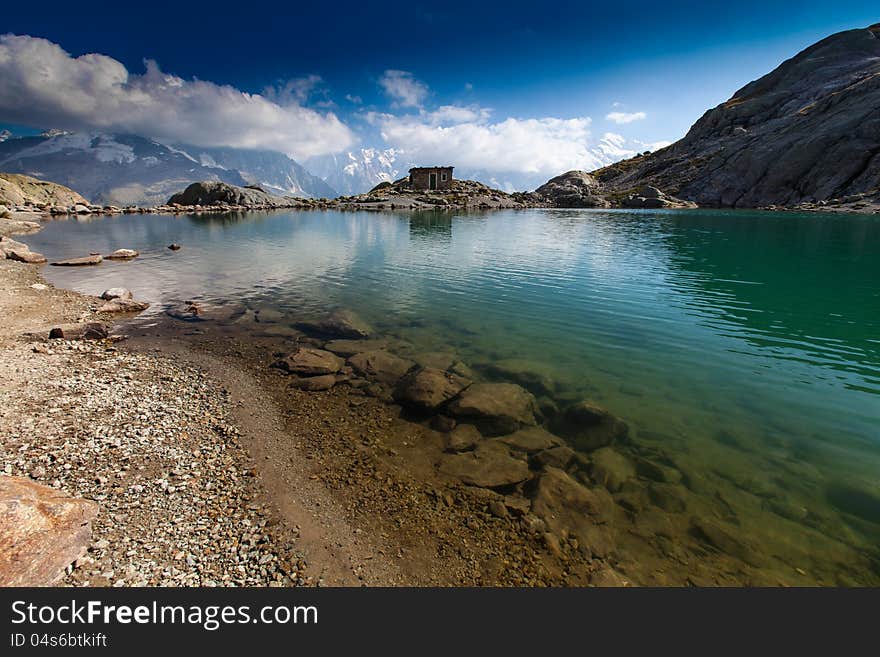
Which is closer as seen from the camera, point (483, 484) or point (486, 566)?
Result: point (486, 566)

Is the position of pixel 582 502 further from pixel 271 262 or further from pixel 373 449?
pixel 271 262

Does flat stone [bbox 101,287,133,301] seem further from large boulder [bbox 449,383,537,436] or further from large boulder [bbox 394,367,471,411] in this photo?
large boulder [bbox 449,383,537,436]

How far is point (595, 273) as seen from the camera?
38.6 meters

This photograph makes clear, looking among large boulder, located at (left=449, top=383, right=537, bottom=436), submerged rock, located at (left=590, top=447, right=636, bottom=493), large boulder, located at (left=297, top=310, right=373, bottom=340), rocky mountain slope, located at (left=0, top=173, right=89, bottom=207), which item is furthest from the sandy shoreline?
rocky mountain slope, located at (left=0, top=173, right=89, bottom=207)

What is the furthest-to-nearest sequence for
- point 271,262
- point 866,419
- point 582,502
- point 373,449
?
point 271,262 → point 866,419 → point 373,449 → point 582,502

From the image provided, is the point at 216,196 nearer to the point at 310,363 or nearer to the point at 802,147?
the point at 310,363

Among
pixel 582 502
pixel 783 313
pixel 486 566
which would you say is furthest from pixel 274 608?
pixel 783 313

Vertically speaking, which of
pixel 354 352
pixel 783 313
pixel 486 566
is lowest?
pixel 486 566

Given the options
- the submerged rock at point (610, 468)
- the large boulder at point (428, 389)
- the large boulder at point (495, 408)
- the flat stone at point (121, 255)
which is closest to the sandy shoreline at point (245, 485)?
the large boulder at point (428, 389)

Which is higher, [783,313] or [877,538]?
[783,313]

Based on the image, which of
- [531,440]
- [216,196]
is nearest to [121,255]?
[531,440]

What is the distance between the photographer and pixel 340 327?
75.2 ft

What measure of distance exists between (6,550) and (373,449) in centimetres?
786

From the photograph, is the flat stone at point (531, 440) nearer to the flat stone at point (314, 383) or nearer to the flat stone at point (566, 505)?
the flat stone at point (566, 505)
